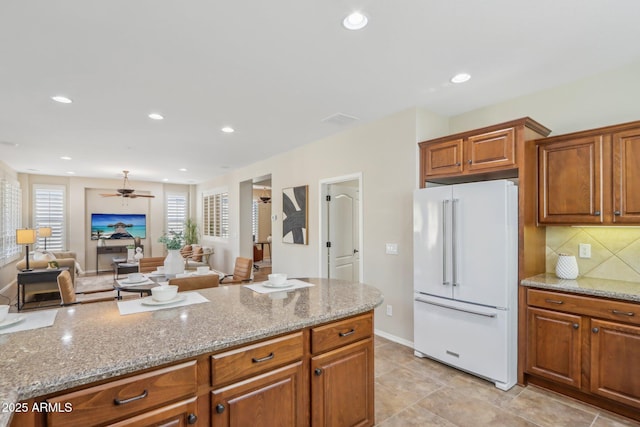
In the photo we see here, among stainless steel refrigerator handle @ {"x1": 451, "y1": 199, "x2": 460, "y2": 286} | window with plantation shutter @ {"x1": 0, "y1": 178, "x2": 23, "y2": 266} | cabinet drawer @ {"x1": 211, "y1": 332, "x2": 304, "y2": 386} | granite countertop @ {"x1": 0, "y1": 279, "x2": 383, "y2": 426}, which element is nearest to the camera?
granite countertop @ {"x1": 0, "y1": 279, "x2": 383, "y2": 426}

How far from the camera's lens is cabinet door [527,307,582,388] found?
2488 millimetres

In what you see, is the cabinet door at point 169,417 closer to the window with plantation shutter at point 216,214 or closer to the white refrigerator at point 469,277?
the white refrigerator at point 469,277

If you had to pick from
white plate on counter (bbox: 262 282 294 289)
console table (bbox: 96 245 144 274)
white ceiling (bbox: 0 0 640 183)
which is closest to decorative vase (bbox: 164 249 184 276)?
white ceiling (bbox: 0 0 640 183)

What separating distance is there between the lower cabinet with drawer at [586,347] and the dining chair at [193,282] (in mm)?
2947

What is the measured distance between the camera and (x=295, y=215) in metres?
5.34

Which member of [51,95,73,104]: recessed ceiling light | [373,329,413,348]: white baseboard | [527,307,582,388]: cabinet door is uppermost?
[51,95,73,104]: recessed ceiling light

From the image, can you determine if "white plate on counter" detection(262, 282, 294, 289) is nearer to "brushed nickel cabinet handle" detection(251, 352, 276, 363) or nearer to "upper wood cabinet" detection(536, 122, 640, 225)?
"brushed nickel cabinet handle" detection(251, 352, 276, 363)

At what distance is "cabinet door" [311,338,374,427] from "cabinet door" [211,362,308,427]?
97mm

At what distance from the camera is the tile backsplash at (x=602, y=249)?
8.70ft

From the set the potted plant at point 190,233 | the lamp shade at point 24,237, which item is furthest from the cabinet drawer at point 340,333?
the potted plant at point 190,233

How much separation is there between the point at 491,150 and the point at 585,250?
123 centimetres

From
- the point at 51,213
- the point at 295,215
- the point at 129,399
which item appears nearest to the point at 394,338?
the point at 295,215

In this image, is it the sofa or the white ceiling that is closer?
the white ceiling

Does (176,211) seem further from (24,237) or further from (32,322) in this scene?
(32,322)
